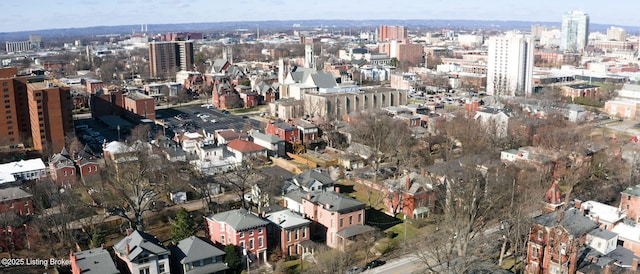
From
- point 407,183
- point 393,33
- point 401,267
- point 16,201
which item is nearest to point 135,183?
point 16,201

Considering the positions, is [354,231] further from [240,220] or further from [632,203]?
[632,203]

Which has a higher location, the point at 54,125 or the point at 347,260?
the point at 54,125

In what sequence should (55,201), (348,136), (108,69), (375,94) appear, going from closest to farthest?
(55,201)
(348,136)
(375,94)
(108,69)

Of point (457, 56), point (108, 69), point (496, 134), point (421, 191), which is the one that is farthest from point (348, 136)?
point (457, 56)

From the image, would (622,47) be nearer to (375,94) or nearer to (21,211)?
(375,94)

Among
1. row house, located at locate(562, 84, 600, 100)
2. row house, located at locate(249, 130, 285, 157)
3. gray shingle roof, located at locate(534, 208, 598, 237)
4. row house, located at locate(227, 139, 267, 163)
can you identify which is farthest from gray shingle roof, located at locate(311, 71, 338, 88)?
gray shingle roof, located at locate(534, 208, 598, 237)

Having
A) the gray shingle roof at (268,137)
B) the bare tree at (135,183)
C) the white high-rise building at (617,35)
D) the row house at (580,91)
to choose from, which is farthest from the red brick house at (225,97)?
the white high-rise building at (617,35)
